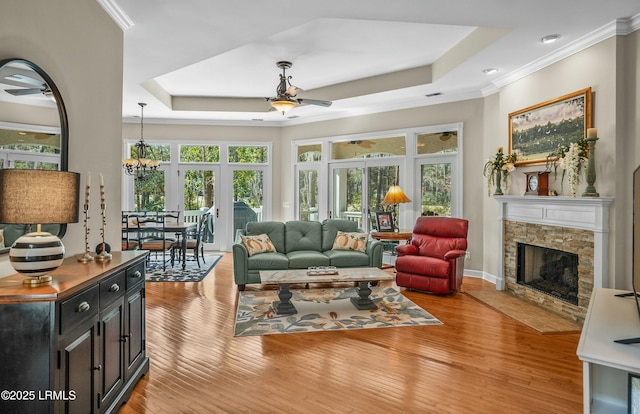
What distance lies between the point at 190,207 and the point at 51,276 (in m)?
7.17

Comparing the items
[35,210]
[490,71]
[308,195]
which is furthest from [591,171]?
[308,195]

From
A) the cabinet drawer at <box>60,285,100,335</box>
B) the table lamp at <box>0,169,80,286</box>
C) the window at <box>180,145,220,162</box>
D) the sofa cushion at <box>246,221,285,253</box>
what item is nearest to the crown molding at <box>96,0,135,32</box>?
the table lamp at <box>0,169,80,286</box>

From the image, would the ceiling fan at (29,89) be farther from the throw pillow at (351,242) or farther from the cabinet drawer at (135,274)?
the throw pillow at (351,242)

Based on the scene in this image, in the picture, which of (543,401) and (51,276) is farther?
(543,401)

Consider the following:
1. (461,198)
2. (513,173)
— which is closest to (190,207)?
(461,198)

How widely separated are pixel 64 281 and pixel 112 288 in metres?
0.46

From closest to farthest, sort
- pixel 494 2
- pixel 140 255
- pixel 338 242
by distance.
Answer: pixel 140 255
pixel 494 2
pixel 338 242

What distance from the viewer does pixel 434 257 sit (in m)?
5.67

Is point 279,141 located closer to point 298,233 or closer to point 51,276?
point 298,233

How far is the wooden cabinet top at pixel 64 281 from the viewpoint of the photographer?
5.58ft

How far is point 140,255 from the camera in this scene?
9.41 feet

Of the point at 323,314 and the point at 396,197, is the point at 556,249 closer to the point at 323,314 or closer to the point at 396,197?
the point at 396,197

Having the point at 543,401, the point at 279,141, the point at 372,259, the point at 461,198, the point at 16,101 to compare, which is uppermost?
the point at 279,141

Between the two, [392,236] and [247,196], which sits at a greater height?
[247,196]
